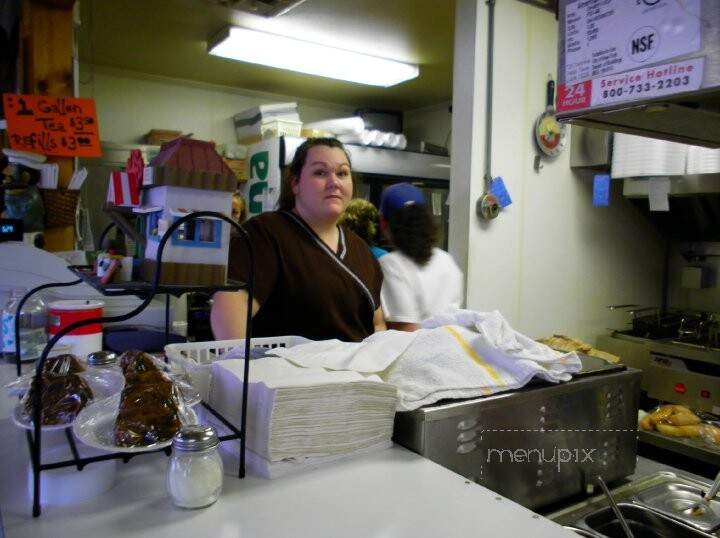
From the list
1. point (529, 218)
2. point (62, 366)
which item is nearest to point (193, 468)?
point (62, 366)

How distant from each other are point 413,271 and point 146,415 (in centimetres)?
131

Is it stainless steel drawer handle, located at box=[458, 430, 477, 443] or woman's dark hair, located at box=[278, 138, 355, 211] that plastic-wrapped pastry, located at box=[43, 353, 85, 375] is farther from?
woman's dark hair, located at box=[278, 138, 355, 211]

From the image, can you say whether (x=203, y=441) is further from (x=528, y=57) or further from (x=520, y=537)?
(x=528, y=57)

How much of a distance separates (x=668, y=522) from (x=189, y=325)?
7.76 feet

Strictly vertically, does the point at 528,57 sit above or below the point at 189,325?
above

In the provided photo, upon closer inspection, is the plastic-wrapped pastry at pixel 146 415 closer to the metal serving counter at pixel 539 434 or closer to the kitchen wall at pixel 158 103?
the metal serving counter at pixel 539 434

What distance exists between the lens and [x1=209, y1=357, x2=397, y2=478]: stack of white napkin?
809 millimetres

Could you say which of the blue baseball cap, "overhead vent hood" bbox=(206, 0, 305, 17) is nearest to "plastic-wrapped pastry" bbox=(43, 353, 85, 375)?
the blue baseball cap

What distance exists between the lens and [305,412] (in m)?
0.82

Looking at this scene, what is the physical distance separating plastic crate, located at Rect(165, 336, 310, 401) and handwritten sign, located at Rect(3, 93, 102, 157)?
1.39 m

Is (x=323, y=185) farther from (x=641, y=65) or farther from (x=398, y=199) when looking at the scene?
(x=641, y=65)

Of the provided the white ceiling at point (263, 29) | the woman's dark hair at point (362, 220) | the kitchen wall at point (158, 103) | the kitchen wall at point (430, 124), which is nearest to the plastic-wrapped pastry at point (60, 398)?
the woman's dark hair at point (362, 220)

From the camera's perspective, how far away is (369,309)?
1713 mm

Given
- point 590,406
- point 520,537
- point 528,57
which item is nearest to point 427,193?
point 528,57
